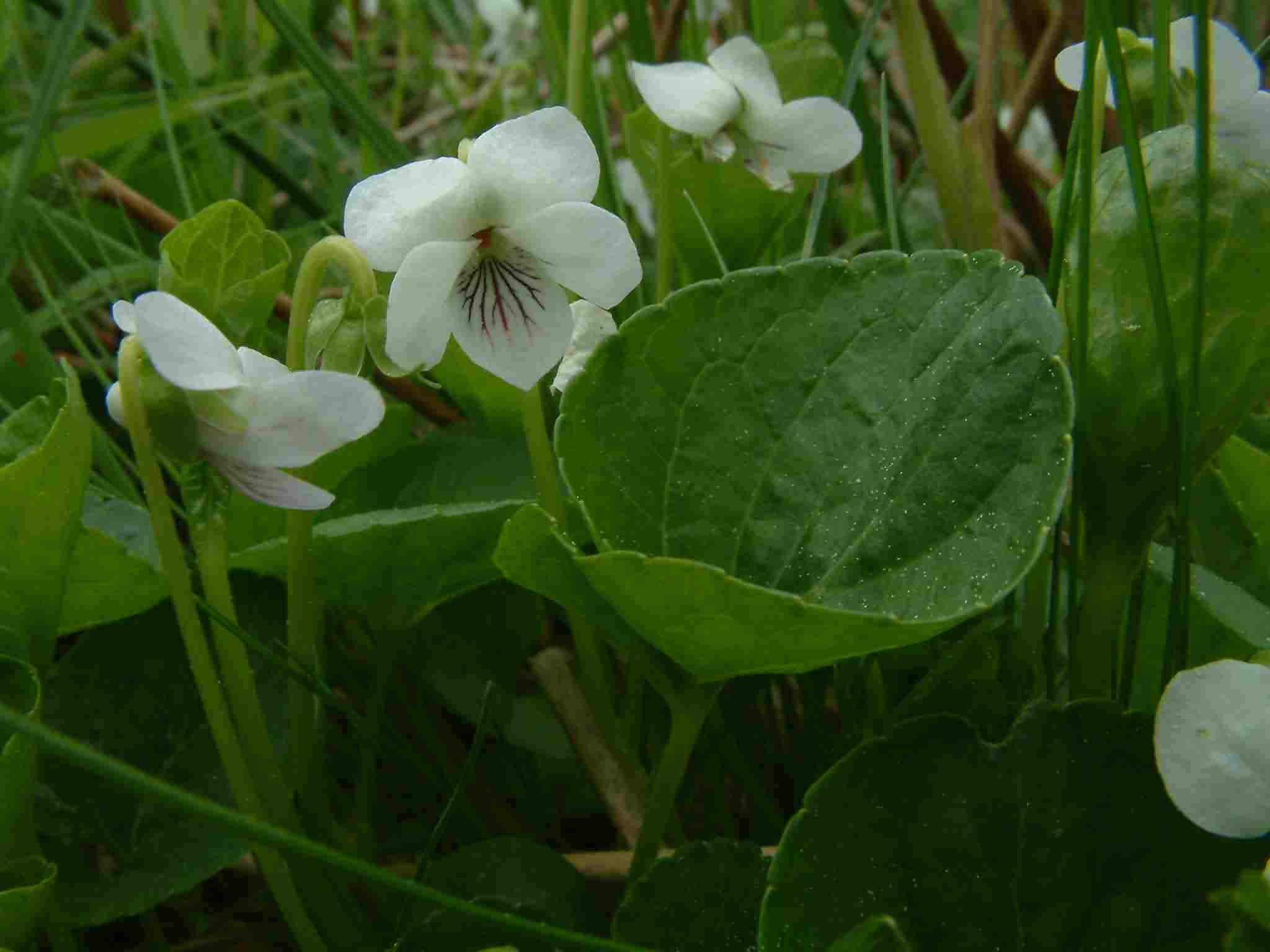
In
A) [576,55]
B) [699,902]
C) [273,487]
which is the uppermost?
[576,55]

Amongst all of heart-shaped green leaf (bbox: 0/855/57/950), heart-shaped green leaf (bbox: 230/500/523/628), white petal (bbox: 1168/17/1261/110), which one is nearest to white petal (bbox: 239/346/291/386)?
heart-shaped green leaf (bbox: 230/500/523/628)

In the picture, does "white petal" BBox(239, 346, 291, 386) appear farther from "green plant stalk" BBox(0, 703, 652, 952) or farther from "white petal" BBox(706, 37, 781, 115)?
"white petal" BBox(706, 37, 781, 115)

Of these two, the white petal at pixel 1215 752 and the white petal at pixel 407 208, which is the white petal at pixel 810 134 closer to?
the white petal at pixel 407 208

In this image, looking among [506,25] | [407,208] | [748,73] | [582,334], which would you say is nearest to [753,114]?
[748,73]

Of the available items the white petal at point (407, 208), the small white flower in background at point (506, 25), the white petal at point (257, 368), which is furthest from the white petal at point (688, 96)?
the small white flower in background at point (506, 25)

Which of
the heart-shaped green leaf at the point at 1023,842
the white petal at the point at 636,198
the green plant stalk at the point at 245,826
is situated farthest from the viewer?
the white petal at the point at 636,198

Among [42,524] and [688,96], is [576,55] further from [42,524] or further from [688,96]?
[42,524]
